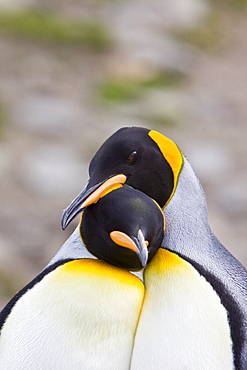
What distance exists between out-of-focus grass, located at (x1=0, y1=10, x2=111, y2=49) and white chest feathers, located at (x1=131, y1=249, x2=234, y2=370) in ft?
17.5

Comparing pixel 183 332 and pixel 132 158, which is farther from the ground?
pixel 132 158

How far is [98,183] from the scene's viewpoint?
1.90 m

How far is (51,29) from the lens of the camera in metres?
7.05

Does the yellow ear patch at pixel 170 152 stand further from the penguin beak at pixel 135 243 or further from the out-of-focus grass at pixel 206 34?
the out-of-focus grass at pixel 206 34

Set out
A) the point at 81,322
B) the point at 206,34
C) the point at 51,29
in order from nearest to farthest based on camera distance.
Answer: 1. the point at 81,322
2. the point at 51,29
3. the point at 206,34

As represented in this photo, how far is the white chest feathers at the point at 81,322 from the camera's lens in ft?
6.02

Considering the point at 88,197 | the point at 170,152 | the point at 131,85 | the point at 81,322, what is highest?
the point at 131,85

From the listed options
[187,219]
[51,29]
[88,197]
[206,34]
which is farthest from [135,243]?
[206,34]

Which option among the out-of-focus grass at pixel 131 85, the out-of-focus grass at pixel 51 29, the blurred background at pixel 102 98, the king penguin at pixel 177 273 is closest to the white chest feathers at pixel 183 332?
the king penguin at pixel 177 273

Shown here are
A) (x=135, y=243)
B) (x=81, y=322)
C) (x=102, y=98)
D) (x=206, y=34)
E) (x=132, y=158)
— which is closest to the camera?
(x=135, y=243)

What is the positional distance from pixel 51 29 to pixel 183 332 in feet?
18.3

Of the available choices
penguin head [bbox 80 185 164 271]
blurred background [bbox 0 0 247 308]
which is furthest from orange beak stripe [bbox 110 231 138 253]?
blurred background [bbox 0 0 247 308]

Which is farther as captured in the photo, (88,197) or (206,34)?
(206,34)

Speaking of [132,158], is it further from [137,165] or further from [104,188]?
[104,188]
